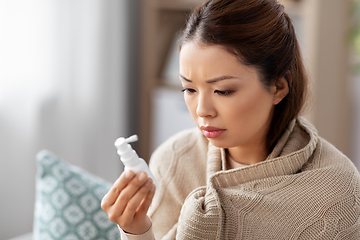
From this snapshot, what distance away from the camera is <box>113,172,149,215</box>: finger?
79 centimetres

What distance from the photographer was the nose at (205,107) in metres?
0.88

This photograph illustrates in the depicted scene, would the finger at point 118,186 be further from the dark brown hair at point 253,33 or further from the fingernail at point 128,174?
the dark brown hair at point 253,33

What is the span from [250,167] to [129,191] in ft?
0.99

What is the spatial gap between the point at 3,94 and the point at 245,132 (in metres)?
1.41

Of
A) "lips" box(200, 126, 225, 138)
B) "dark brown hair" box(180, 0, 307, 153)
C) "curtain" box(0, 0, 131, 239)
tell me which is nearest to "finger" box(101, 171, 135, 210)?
"lips" box(200, 126, 225, 138)

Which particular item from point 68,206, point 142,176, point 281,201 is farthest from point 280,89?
point 68,206

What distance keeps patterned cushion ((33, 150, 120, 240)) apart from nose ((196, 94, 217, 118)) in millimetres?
590

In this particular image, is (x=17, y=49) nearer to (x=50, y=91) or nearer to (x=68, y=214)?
(x=50, y=91)

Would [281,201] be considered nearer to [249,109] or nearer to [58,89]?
[249,109]

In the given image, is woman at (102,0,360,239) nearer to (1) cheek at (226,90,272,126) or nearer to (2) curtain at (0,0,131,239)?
(1) cheek at (226,90,272,126)

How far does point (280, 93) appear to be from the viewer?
98cm

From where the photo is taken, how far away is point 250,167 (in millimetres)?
955

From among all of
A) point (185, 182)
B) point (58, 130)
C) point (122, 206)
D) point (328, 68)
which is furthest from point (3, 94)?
point (328, 68)

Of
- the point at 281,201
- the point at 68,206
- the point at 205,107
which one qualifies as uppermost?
the point at 205,107
